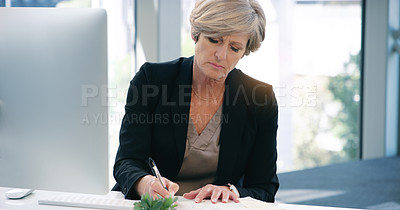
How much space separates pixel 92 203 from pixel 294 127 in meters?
3.50

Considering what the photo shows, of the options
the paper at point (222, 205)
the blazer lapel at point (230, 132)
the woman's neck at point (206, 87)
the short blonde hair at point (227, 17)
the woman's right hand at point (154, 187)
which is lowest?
the paper at point (222, 205)

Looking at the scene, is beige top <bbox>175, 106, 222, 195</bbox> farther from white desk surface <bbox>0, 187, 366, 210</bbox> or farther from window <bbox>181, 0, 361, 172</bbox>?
window <bbox>181, 0, 361, 172</bbox>

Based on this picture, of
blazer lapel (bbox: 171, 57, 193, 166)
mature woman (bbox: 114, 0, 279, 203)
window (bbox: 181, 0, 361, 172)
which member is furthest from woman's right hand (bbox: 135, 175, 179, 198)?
window (bbox: 181, 0, 361, 172)

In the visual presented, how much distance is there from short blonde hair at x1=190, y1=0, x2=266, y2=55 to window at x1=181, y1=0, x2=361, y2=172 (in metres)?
2.61

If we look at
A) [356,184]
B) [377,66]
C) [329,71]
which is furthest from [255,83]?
[377,66]

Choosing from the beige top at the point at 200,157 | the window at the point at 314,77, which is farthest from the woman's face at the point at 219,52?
the window at the point at 314,77

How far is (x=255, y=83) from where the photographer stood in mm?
1675

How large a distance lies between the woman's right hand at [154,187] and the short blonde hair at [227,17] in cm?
53

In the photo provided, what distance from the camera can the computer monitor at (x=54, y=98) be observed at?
1098mm

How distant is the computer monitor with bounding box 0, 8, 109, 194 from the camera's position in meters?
1.10

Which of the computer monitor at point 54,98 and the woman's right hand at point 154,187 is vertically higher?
the computer monitor at point 54,98

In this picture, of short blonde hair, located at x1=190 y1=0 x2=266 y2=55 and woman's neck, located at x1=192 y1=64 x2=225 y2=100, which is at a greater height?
short blonde hair, located at x1=190 y1=0 x2=266 y2=55

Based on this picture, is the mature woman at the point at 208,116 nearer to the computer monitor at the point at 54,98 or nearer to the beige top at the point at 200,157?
the beige top at the point at 200,157

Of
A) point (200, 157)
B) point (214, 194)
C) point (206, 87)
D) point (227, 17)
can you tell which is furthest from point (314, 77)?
point (214, 194)
